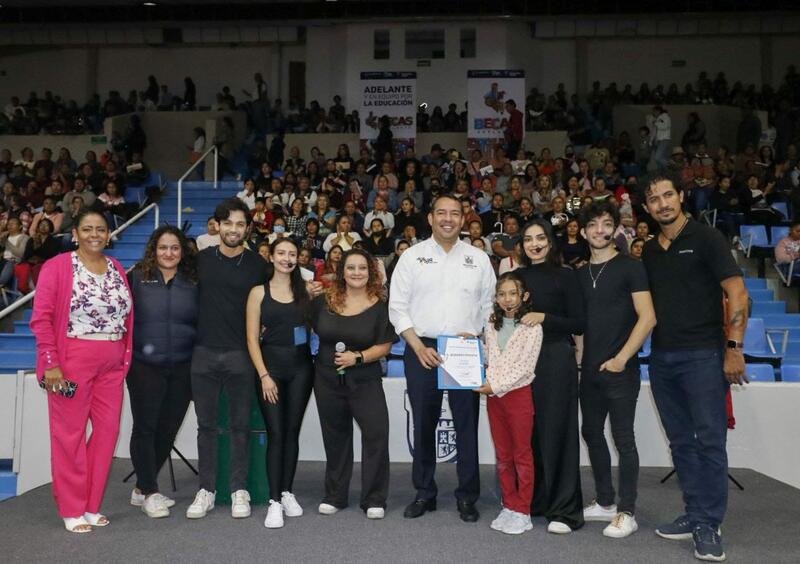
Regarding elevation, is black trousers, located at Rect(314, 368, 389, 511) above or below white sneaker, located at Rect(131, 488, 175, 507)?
above

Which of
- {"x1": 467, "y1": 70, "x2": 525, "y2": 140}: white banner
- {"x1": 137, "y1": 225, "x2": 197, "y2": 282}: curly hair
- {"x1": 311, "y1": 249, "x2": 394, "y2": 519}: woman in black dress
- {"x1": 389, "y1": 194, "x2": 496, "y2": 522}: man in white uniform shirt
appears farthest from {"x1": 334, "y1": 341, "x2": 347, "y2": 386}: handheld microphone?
{"x1": 467, "y1": 70, "x2": 525, "y2": 140}: white banner

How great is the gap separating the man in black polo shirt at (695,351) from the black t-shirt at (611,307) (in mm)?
102

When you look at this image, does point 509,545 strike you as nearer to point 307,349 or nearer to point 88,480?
point 307,349

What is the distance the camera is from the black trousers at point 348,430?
4.68 metres

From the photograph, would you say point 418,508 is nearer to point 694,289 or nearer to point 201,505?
point 201,505

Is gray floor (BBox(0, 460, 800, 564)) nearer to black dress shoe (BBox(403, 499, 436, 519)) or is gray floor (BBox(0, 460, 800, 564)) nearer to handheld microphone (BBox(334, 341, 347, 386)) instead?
black dress shoe (BBox(403, 499, 436, 519))

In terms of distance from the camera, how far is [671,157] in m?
14.8

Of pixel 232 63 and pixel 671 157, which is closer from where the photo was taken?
pixel 671 157

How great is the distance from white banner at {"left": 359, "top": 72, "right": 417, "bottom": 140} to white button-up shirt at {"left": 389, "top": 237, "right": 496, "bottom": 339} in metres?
11.6

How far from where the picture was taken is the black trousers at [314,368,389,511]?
4.68m

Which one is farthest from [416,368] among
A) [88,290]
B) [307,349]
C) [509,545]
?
[88,290]

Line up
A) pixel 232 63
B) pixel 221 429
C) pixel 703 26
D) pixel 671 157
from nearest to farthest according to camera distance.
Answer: pixel 221 429 < pixel 671 157 < pixel 703 26 < pixel 232 63

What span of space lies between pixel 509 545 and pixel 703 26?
681 inches

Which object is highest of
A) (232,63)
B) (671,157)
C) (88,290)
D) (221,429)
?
(232,63)
